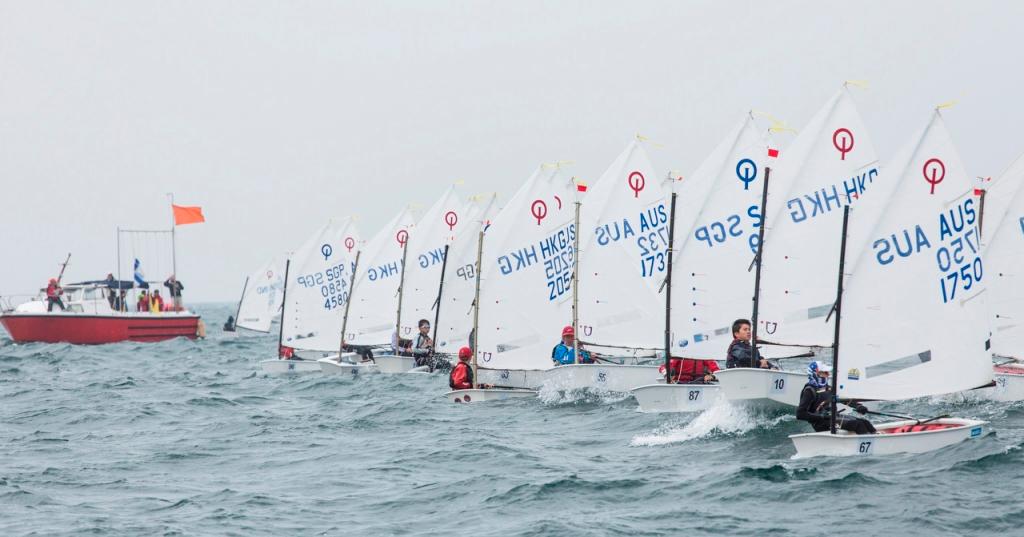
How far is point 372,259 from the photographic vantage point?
1558 inches

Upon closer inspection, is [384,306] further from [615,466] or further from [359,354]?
[615,466]

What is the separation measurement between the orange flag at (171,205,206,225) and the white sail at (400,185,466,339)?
2085cm

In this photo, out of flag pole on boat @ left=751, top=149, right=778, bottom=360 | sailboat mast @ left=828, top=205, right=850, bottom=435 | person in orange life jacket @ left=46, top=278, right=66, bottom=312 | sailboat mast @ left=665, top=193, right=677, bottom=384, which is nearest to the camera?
sailboat mast @ left=828, top=205, right=850, bottom=435

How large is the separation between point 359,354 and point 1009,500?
90.3 feet

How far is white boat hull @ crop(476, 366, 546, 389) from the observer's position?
27.1 meters

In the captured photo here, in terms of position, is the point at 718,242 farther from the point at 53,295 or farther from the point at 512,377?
the point at 53,295

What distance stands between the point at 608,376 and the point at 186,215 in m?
36.3

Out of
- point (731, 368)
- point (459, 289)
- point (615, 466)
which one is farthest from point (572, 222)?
point (615, 466)

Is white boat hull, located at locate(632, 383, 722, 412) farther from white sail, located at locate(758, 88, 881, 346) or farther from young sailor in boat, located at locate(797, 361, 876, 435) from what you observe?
young sailor in boat, located at locate(797, 361, 876, 435)

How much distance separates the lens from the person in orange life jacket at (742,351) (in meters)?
20.2

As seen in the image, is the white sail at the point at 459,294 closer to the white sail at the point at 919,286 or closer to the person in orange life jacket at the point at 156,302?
the white sail at the point at 919,286

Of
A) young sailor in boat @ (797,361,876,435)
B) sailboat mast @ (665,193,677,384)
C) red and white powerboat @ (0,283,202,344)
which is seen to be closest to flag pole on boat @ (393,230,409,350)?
sailboat mast @ (665,193,677,384)

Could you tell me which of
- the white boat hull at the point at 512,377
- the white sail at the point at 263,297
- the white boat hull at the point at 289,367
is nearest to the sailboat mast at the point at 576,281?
the white boat hull at the point at 512,377

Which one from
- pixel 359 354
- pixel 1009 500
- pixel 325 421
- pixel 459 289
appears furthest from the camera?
pixel 359 354
